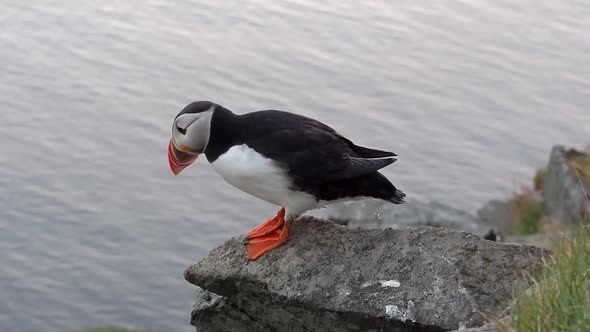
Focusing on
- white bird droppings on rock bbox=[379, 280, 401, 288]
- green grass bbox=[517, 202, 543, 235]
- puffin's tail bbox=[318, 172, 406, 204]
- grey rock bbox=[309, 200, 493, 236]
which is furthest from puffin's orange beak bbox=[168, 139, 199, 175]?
green grass bbox=[517, 202, 543, 235]

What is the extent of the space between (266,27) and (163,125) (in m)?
3.82

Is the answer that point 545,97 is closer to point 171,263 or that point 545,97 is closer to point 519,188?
point 519,188

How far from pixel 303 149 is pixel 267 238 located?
2.57ft

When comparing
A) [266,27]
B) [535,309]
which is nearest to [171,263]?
[266,27]

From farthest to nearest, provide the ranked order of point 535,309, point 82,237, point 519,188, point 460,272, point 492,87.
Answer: point 492,87
point 519,188
point 82,237
point 460,272
point 535,309

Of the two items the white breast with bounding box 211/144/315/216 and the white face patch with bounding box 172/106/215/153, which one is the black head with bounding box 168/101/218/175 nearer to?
the white face patch with bounding box 172/106/215/153

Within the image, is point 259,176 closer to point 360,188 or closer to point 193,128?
point 193,128

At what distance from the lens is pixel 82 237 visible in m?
13.9

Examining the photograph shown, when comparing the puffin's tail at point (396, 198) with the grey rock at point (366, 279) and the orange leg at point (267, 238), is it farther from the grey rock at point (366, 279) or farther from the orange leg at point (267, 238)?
the orange leg at point (267, 238)

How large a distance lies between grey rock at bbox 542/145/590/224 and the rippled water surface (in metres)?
1.35

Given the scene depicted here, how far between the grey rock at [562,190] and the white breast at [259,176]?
6540 millimetres

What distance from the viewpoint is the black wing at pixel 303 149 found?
638cm

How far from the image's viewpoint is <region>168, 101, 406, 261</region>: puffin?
6.38 meters

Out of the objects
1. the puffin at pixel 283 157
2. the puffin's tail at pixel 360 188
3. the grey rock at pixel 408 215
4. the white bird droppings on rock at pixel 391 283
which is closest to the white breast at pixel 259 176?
the puffin at pixel 283 157
